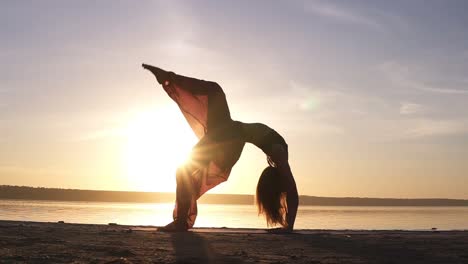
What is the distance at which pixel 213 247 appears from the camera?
7035 mm

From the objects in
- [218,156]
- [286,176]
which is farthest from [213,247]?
[218,156]

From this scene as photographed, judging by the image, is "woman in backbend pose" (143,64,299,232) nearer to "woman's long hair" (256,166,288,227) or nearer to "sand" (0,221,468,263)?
"woman's long hair" (256,166,288,227)

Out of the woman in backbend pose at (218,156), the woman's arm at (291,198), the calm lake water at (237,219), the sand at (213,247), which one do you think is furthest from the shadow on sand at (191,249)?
the calm lake water at (237,219)

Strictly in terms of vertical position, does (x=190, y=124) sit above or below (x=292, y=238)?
above

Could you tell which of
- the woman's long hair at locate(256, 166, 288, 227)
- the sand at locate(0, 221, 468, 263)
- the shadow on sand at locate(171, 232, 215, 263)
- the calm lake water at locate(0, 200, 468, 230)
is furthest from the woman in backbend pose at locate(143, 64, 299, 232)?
the calm lake water at locate(0, 200, 468, 230)

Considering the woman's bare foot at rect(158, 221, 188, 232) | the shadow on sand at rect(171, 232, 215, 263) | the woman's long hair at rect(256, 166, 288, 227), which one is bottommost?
the shadow on sand at rect(171, 232, 215, 263)

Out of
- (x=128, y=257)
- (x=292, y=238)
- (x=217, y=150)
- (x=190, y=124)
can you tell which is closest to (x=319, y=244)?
(x=292, y=238)

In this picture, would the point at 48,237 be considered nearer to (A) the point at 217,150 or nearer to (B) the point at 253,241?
(B) the point at 253,241

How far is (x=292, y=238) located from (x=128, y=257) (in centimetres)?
324

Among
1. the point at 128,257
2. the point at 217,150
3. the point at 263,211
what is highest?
the point at 217,150

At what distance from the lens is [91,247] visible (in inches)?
266

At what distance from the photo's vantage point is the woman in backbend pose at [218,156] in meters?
10.4

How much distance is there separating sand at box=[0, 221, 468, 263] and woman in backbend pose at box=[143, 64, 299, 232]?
136cm

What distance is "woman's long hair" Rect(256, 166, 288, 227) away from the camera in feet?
34.1
